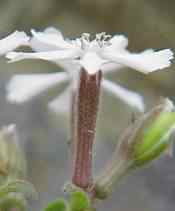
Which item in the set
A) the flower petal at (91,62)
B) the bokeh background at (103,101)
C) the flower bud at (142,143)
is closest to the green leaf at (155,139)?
the flower bud at (142,143)

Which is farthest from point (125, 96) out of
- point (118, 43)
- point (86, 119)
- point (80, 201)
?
point (80, 201)

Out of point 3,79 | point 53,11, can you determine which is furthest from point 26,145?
point 53,11

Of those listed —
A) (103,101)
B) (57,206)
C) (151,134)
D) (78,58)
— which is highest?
(103,101)

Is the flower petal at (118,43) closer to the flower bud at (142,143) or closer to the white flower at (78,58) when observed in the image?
the white flower at (78,58)

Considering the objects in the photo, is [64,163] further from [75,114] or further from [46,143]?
[75,114]

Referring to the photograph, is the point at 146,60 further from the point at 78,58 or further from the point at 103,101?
the point at 103,101

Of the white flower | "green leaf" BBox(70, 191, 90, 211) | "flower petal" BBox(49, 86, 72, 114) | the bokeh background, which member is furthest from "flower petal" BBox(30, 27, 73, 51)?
the bokeh background

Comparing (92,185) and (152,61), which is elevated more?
(152,61)
